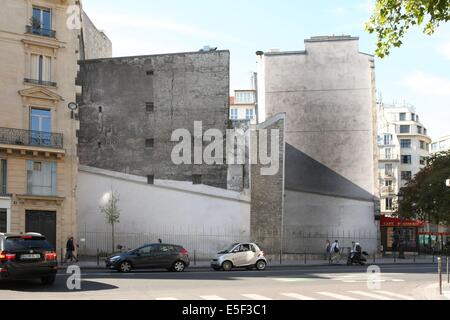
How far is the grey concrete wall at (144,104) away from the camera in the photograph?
43156 millimetres

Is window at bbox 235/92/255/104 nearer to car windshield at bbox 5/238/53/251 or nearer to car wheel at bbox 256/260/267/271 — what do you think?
car wheel at bbox 256/260/267/271

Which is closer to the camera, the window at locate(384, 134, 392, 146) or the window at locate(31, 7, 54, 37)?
the window at locate(31, 7, 54, 37)

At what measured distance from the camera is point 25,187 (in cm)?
3372

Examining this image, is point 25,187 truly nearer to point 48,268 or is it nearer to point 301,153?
point 48,268

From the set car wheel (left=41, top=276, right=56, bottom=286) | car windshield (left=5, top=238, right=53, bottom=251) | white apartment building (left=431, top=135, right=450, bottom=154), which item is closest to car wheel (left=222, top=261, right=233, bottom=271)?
car wheel (left=41, top=276, right=56, bottom=286)

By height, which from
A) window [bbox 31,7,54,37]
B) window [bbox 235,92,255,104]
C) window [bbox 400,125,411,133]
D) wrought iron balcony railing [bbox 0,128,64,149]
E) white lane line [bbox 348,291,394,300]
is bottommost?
white lane line [bbox 348,291,394,300]

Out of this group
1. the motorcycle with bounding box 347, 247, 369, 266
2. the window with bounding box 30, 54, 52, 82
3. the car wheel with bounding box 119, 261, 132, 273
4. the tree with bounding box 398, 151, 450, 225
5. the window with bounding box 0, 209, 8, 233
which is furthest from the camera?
the tree with bounding box 398, 151, 450, 225

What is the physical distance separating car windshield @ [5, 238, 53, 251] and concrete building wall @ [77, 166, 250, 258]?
1869 centimetres

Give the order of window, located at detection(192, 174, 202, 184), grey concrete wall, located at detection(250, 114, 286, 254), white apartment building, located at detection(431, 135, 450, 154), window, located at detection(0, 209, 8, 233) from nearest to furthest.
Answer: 1. window, located at detection(0, 209, 8, 233)
2. grey concrete wall, located at detection(250, 114, 286, 254)
3. window, located at detection(192, 174, 202, 184)
4. white apartment building, located at detection(431, 135, 450, 154)

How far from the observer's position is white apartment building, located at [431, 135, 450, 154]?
102 metres

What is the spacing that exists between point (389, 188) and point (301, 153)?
4212 centimetres

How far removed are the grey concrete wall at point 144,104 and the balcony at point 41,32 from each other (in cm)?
811

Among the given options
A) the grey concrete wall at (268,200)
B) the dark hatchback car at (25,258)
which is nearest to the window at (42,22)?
the grey concrete wall at (268,200)

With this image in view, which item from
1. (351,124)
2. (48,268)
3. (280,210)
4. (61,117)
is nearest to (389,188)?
(351,124)
